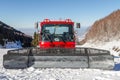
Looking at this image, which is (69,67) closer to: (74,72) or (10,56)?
(74,72)

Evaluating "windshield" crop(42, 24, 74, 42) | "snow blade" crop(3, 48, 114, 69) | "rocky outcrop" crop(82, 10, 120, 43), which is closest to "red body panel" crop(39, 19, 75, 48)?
"windshield" crop(42, 24, 74, 42)

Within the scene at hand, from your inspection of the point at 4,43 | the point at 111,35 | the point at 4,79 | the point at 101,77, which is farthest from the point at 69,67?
the point at 111,35

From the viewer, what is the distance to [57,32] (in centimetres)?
1389

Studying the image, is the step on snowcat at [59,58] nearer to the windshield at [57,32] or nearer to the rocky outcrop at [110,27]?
the windshield at [57,32]

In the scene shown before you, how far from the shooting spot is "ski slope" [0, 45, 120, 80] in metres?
9.57

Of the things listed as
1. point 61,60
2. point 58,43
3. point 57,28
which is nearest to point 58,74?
point 61,60

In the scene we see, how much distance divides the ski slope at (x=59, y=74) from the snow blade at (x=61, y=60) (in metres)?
0.23

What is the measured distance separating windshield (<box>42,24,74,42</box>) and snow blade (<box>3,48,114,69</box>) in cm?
216

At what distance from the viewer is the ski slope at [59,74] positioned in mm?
9570

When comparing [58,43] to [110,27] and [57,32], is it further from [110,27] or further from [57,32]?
[110,27]

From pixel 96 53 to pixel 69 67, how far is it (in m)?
1.15

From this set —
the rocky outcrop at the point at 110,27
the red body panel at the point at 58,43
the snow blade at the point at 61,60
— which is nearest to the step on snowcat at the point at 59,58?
the snow blade at the point at 61,60

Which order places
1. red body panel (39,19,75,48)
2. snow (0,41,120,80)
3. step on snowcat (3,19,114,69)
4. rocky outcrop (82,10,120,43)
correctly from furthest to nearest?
rocky outcrop (82,10,120,43) < red body panel (39,19,75,48) < step on snowcat (3,19,114,69) < snow (0,41,120,80)

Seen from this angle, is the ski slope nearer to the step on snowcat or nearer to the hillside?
the step on snowcat
